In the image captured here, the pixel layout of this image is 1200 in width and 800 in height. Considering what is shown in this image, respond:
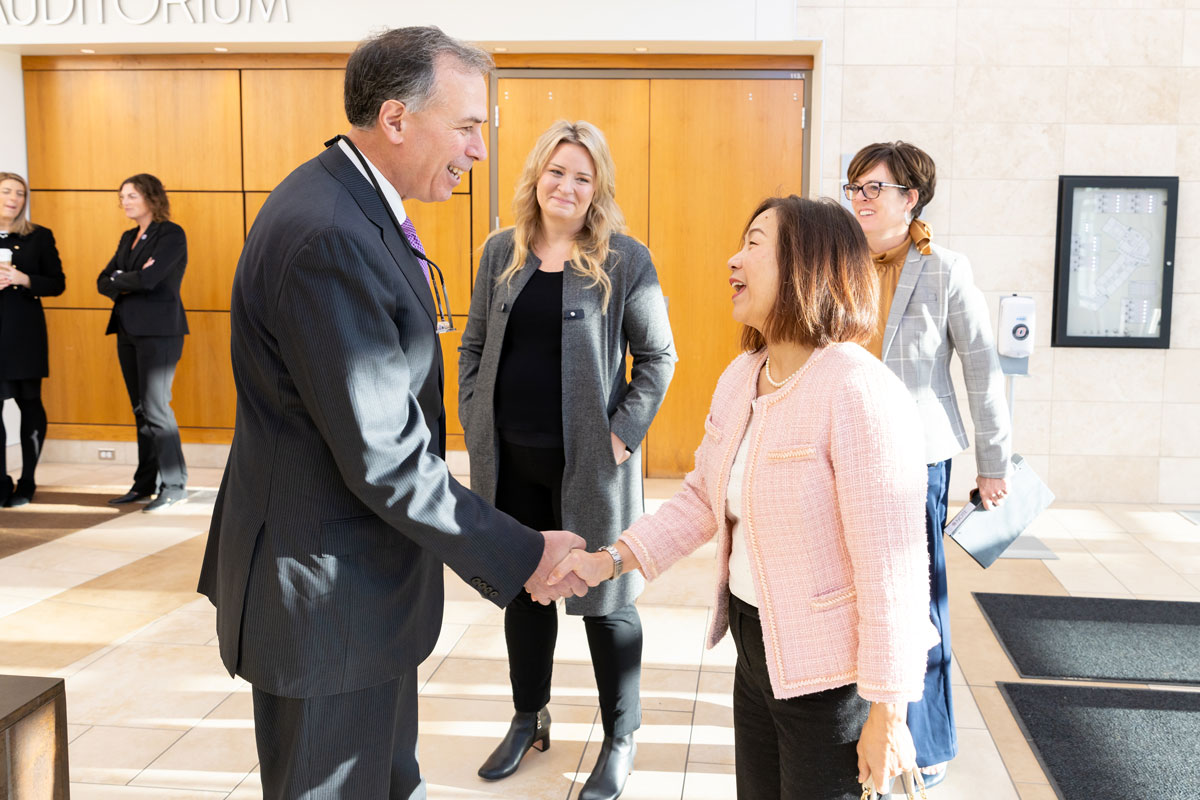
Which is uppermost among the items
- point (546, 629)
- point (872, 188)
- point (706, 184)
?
point (706, 184)

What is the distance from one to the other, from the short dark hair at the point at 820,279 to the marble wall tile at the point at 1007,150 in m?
4.97

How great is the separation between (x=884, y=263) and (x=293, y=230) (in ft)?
5.86

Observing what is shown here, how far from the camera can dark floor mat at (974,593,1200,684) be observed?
3811 millimetres

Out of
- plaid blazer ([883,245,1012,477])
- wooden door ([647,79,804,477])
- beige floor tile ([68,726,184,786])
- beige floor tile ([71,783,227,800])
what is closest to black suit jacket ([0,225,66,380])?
beige floor tile ([68,726,184,786])

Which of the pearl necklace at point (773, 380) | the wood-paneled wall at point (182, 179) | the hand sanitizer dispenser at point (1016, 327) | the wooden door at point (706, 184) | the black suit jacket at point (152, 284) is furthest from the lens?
the wood-paneled wall at point (182, 179)

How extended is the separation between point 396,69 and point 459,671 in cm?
254

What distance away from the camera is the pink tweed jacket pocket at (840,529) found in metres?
1.64

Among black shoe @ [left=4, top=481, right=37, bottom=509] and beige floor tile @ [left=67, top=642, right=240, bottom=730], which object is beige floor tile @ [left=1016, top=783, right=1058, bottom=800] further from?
black shoe @ [left=4, top=481, right=37, bottom=509]

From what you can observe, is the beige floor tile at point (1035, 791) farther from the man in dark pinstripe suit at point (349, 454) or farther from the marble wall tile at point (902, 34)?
the marble wall tile at point (902, 34)

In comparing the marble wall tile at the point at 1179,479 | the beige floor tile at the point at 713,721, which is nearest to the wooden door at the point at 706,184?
the marble wall tile at the point at 1179,479

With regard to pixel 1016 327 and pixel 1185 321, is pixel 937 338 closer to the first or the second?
pixel 1016 327

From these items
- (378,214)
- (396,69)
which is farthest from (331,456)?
(396,69)

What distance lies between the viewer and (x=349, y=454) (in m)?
1.63

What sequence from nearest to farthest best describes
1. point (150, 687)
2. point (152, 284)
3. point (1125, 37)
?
1. point (150, 687)
2. point (152, 284)
3. point (1125, 37)
